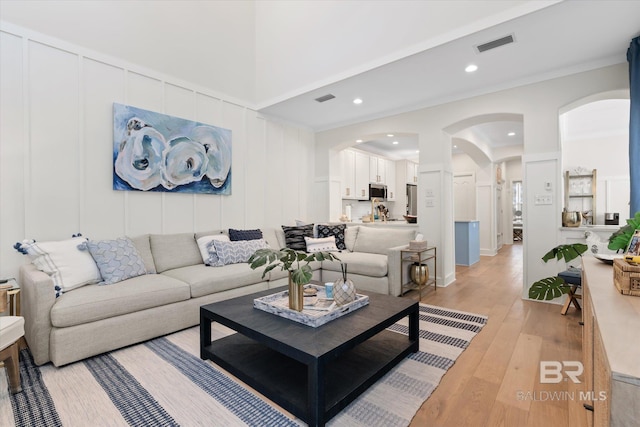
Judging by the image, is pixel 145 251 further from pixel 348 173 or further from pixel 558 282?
pixel 348 173

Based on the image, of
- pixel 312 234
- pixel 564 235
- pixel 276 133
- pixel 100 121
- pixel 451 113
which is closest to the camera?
pixel 100 121

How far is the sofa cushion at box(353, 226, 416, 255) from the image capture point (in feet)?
14.2

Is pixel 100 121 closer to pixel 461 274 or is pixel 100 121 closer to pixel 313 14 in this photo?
pixel 313 14

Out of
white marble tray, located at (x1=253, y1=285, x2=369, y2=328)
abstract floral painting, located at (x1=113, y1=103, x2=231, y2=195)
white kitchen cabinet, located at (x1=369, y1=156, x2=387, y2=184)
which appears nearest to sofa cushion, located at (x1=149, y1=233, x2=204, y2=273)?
abstract floral painting, located at (x1=113, y1=103, x2=231, y2=195)

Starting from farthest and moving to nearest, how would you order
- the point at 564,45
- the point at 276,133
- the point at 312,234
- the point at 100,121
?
1. the point at 276,133
2. the point at 312,234
3. the point at 100,121
4. the point at 564,45

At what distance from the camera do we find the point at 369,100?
449 cm

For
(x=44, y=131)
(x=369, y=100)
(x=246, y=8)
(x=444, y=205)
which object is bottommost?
(x=444, y=205)

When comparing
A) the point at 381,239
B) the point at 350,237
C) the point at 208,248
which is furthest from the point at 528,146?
the point at 208,248

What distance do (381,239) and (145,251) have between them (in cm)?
298

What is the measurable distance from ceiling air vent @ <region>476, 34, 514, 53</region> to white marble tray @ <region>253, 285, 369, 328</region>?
2716 mm

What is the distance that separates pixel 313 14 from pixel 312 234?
117 inches

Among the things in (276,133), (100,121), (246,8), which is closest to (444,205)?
(276,133)

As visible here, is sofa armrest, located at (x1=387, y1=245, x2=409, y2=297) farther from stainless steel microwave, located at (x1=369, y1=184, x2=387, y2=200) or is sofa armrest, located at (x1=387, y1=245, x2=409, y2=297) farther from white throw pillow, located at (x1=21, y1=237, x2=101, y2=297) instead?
stainless steel microwave, located at (x1=369, y1=184, x2=387, y2=200)

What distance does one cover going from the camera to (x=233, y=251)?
3.63 metres
